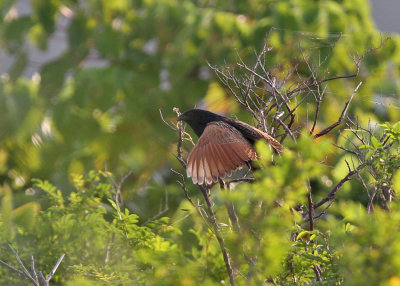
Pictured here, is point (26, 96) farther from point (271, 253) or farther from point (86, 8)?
A: point (271, 253)

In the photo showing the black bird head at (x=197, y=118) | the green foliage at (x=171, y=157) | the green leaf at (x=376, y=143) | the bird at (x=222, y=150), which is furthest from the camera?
the black bird head at (x=197, y=118)

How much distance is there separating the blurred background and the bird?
85.5 inches

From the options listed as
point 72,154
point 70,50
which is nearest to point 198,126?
point 72,154

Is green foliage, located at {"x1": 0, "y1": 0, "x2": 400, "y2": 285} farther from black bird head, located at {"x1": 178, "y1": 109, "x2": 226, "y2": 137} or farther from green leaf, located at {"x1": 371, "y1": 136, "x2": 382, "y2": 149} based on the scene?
black bird head, located at {"x1": 178, "y1": 109, "x2": 226, "y2": 137}

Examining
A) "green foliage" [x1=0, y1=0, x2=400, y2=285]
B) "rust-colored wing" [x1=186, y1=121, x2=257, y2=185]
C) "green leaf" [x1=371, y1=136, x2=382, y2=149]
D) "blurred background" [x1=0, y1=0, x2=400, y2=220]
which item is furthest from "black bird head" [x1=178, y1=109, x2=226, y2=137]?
"blurred background" [x1=0, y1=0, x2=400, y2=220]

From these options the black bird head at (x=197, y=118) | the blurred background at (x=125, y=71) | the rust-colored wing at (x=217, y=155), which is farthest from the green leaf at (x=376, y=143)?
the blurred background at (x=125, y=71)

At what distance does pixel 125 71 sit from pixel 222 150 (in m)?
4.72

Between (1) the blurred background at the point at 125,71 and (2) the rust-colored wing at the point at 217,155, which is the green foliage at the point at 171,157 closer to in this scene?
(1) the blurred background at the point at 125,71

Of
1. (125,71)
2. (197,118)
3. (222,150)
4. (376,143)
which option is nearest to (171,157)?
(197,118)

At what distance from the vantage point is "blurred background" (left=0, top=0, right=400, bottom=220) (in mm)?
5961

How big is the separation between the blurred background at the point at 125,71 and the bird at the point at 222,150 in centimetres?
217

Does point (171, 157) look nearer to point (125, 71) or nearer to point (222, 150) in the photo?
point (222, 150)

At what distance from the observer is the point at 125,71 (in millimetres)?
7367

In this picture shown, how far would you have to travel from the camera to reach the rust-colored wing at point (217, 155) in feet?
8.89
